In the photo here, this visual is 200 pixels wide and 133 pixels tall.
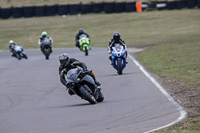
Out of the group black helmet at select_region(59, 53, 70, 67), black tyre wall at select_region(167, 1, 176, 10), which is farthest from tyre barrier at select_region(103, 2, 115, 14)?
black helmet at select_region(59, 53, 70, 67)

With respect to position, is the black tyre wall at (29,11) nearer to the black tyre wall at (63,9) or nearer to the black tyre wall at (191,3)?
the black tyre wall at (63,9)

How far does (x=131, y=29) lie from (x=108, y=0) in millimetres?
10348

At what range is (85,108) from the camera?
10.9 meters

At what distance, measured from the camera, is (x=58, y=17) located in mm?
54438

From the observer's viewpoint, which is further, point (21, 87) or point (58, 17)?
point (58, 17)

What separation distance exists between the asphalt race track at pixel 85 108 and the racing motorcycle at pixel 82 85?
0.22 metres

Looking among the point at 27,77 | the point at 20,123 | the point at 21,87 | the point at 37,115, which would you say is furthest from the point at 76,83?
the point at 27,77

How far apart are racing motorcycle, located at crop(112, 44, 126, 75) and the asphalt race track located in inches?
10.7

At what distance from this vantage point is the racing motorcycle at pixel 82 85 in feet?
37.1

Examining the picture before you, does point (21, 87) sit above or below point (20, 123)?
below

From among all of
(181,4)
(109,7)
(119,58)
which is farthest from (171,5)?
(119,58)

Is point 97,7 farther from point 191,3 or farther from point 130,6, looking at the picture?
point 191,3

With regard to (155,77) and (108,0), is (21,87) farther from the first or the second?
(108,0)

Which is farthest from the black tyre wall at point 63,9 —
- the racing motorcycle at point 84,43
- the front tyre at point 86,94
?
the front tyre at point 86,94
